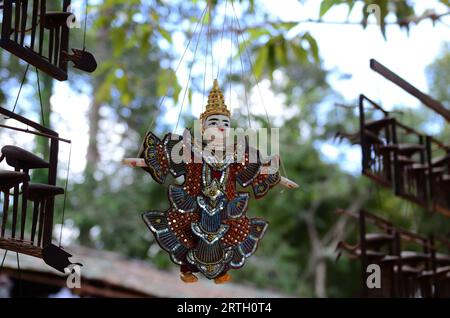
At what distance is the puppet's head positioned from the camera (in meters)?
3.10

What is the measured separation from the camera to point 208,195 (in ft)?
9.69

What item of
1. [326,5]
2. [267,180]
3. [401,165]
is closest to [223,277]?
[267,180]

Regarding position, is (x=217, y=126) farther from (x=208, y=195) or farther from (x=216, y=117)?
(x=208, y=195)

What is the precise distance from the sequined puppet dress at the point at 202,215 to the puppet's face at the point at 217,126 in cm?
9

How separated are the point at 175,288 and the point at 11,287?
1437 mm

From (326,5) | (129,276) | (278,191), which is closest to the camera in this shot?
(326,5)

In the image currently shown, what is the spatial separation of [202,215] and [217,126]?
16.2 inches

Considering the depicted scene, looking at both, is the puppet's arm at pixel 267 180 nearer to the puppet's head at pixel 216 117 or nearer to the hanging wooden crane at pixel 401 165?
the puppet's head at pixel 216 117

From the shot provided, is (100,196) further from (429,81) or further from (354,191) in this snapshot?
(429,81)

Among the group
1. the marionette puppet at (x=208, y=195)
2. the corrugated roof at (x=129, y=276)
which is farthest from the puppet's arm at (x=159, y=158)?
the corrugated roof at (x=129, y=276)

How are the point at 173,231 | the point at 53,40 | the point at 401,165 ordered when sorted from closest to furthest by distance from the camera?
the point at 173,231
the point at 53,40
the point at 401,165

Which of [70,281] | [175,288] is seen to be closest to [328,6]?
[70,281]

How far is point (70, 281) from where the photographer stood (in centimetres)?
304

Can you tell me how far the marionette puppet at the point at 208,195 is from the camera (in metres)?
2.87
